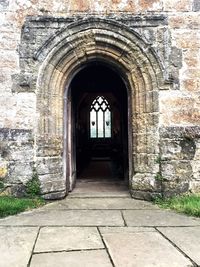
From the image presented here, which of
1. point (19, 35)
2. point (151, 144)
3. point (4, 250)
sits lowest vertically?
point (4, 250)

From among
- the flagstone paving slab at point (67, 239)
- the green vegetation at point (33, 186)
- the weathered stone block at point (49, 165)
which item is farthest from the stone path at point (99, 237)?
the weathered stone block at point (49, 165)

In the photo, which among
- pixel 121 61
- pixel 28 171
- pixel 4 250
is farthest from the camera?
pixel 121 61

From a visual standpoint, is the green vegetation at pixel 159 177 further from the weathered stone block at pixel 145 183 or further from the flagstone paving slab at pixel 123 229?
the flagstone paving slab at pixel 123 229

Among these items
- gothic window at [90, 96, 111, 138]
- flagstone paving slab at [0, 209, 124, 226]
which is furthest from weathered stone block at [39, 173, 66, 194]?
gothic window at [90, 96, 111, 138]

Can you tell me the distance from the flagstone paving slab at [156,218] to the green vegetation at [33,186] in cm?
156

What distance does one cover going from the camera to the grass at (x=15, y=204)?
176 inches

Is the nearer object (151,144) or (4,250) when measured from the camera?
(4,250)

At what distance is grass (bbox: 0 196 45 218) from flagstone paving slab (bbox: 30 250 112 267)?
5.71 feet

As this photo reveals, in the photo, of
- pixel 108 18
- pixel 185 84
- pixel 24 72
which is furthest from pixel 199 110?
pixel 24 72

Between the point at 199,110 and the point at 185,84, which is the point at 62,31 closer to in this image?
the point at 185,84

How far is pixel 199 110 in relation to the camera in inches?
215

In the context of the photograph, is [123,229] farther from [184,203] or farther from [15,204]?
[15,204]

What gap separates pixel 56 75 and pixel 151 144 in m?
2.04

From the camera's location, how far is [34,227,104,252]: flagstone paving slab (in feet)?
10.2
